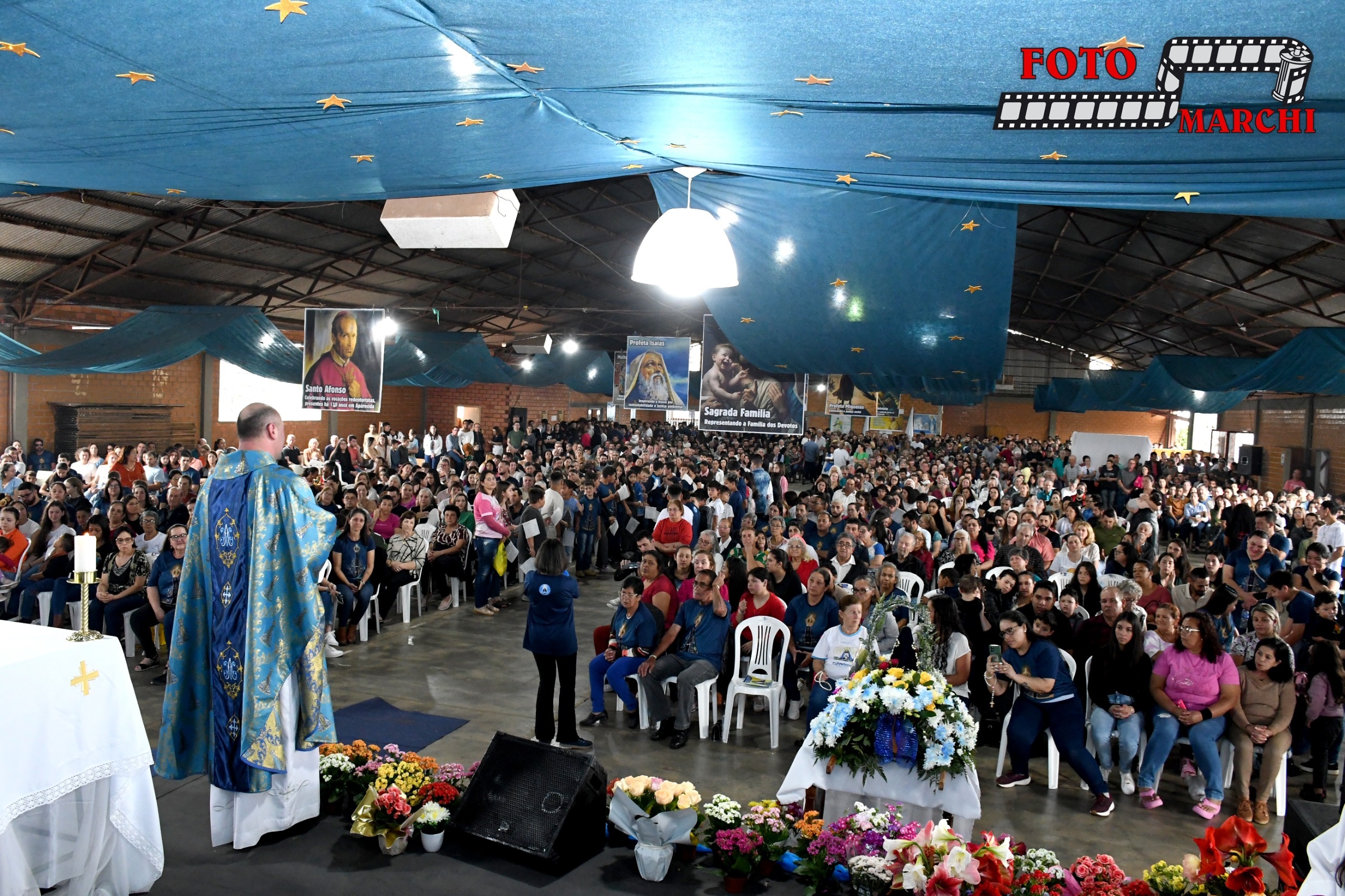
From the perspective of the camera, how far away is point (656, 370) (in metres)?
11.2

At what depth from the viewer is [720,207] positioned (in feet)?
19.0

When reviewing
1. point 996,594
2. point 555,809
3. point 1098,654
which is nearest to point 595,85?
point 555,809

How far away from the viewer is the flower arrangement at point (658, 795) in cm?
361

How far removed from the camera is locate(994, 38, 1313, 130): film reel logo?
2.12 meters

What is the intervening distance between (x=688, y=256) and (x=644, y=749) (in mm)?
3162

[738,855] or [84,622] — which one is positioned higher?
[84,622]

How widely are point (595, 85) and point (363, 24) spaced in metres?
0.74

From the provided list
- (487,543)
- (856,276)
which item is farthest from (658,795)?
(487,543)

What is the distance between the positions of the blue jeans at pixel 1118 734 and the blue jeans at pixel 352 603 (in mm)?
5594

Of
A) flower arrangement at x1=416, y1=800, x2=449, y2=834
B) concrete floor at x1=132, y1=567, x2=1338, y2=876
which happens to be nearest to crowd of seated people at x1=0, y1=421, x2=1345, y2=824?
concrete floor at x1=132, y1=567, x2=1338, y2=876

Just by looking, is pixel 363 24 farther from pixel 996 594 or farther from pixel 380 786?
pixel 996 594

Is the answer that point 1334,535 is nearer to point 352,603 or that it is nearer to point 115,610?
point 352,603

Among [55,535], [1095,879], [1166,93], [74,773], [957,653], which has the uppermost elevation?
[1166,93]

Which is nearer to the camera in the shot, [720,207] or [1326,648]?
[1326,648]
